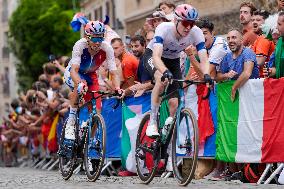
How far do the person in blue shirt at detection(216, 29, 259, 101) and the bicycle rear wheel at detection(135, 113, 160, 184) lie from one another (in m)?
1.39

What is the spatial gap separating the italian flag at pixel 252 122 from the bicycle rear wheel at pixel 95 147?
5.49 ft

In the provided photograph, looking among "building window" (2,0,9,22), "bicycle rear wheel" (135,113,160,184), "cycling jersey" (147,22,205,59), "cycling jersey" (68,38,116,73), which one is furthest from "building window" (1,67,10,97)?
"cycling jersey" (147,22,205,59)

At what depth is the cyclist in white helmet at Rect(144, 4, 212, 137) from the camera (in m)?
12.4

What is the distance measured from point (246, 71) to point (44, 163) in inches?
487

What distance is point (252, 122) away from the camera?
13773mm

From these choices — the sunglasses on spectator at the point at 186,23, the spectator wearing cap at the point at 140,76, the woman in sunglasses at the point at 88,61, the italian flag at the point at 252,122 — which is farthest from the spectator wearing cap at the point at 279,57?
the spectator wearing cap at the point at 140,76

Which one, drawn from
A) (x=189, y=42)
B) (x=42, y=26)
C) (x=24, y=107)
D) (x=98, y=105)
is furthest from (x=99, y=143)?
(x=42, y=26)

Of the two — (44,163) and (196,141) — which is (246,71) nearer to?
(196,141)

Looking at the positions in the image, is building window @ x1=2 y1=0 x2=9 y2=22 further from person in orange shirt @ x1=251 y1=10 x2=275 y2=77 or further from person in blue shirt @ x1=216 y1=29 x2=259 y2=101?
person in blue shirt @ x1=216 y1=29 x2=259 y2=101

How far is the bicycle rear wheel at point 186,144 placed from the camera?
1180 cm

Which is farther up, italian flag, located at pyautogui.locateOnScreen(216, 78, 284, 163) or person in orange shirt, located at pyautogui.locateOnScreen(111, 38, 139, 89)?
person in orange shirt, located at pyautogui.locateOnScreen(111, 38, 139, 89)

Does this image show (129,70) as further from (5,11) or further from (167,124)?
(5,11)

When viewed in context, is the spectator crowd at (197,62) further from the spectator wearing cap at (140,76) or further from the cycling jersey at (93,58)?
the cycling jersey at (93,58)

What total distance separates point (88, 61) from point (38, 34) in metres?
54.2
